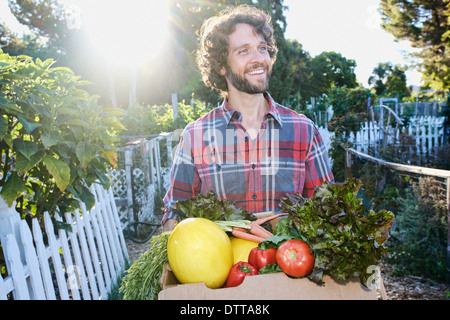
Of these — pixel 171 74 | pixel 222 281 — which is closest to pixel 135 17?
pixel 171 74

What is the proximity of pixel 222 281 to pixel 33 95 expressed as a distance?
1.82 m

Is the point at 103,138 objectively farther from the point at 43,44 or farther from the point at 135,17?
the point at 43,44

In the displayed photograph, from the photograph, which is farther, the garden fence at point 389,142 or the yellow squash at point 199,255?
the garden fence at point 389,142

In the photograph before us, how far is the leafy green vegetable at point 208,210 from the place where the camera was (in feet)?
4.88

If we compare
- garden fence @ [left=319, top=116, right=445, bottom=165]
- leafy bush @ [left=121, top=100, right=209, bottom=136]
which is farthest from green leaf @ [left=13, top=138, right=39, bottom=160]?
garden fence @ [left=319, top=116, right=445, bottom=165]

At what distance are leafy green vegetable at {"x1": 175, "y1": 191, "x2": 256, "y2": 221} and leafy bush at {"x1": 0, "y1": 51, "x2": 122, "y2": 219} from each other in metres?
1.11

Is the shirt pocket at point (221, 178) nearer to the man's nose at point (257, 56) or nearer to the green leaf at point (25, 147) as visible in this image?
the man's nose at point (257, 56)

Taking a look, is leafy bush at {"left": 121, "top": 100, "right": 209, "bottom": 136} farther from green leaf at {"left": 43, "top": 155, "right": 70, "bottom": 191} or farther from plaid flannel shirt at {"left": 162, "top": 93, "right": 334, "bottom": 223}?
plaid flannel shirt at {"left": 162, "top": 93, "right": 334, "bottom": 223}

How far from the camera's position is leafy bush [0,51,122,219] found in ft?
7.29

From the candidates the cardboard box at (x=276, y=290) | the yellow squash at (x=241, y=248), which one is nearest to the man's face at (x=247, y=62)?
the yellow squash at (x=241, y=248)

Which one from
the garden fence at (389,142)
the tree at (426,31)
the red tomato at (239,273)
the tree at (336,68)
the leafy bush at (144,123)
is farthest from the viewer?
the tree at (336,68)

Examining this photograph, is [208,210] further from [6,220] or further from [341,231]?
[6,220]

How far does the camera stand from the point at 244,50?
226 centimetres

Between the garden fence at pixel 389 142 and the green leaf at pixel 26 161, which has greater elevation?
the green leaf at pixel 26 161
